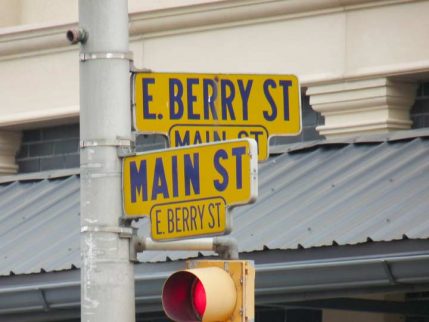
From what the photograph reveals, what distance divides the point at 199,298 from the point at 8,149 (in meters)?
8.37

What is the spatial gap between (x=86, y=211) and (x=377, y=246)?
3182mm

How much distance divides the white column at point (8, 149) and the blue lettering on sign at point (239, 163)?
8.30 m

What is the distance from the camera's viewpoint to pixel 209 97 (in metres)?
7.66

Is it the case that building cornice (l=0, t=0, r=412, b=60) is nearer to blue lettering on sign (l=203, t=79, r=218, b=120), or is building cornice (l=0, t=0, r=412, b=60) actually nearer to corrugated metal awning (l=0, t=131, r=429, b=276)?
corrugated metal awning (l=0, t=131, r=429, b=276)

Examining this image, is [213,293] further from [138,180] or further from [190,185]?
[138,180]

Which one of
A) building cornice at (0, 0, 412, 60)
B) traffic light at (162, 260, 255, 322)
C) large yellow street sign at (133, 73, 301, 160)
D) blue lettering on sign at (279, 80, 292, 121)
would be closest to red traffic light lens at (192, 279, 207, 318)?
traffic light at (162, 260, 255, 322)

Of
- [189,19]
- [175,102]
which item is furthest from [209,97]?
[189,19]

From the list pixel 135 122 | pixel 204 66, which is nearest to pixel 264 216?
pixel 204 66

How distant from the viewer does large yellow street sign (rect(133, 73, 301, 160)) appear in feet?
25.0

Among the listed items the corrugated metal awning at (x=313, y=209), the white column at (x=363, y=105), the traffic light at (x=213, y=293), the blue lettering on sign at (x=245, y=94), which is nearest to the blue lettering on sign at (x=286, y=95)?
the blue lettering on sign at (x=245, y=94)

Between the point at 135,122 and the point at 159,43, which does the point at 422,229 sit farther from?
the point at 159,43

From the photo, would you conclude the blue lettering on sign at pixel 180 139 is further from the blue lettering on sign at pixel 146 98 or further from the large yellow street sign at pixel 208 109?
the blue lettering on sign at pixel 146 98

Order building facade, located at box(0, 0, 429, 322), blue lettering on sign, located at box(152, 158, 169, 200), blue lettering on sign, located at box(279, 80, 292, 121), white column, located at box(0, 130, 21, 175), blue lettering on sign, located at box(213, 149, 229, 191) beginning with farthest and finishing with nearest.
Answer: white column, located at box(0, 130, 21, 175)
building facade, located at box(0, 0, 429, 322)
blue lettering on sign, located at box(279, 80, 292, 121)
blue lettering on sign, located at box(152, 158, 169, 200)
blue lettering on sign, located at box(213, 149, 229, 191)

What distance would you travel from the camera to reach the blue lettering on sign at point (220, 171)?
7082 mm
